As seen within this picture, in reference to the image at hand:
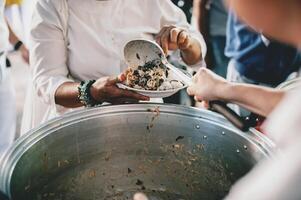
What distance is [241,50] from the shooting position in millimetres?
2383

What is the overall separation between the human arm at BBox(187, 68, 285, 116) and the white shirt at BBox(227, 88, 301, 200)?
0.33 meters

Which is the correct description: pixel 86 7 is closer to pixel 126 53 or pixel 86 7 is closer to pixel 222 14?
pixel 126 53

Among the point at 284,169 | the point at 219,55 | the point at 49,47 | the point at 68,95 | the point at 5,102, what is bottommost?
the point at 5,102

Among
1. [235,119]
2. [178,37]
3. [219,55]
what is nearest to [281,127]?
[235,119]

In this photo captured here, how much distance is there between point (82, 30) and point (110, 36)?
106 mm

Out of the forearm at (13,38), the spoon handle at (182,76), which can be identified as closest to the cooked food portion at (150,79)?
the spoon handle at (182,76)

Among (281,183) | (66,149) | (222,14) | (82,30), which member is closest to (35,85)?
(82,30)

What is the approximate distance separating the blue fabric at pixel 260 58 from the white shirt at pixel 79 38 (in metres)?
0.70

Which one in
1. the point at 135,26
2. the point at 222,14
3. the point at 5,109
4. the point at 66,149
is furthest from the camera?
the point at 222,14

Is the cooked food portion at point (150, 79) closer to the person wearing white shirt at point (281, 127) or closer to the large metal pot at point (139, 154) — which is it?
the large metal pot at point (139, 154)

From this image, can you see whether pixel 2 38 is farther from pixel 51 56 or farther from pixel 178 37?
pixel 178 37

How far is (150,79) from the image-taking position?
5.04 feet

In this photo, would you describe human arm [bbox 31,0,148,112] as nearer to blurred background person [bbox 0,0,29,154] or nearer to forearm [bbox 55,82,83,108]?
forearm [bbox 55,82,83,108]

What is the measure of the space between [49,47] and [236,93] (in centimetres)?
72
